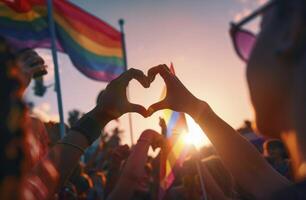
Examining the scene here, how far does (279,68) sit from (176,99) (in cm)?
95

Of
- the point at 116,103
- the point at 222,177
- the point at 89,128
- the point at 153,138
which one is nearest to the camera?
the point at 89,128

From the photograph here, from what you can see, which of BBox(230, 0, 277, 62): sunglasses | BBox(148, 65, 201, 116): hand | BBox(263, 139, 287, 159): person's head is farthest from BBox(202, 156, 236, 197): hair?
BBox(230, 0, 277, 62): sunglasses

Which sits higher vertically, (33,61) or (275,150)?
(33,61)

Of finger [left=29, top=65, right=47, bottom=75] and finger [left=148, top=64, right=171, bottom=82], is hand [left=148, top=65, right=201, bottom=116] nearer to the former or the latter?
finger [left=148, top=64, right=171, bottom=82]

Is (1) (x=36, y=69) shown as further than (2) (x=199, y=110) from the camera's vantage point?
Yes

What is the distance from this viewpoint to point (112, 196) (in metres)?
2.98

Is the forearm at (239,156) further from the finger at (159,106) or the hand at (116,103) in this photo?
the hand at (116,103)

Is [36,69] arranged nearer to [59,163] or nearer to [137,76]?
[137,76]

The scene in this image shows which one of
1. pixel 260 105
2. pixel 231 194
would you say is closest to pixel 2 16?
pixel 231 194

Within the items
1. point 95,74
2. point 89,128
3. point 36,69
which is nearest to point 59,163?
point 89,128

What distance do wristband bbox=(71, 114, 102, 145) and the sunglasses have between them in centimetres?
100

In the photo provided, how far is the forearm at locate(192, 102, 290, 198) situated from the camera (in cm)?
194

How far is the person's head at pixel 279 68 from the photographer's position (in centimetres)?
133

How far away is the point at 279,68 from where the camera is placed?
142 centimetres
